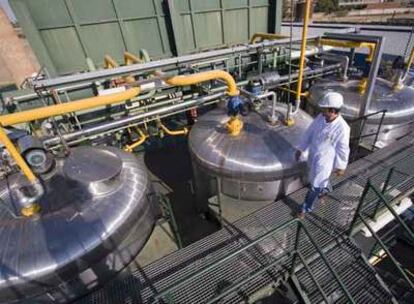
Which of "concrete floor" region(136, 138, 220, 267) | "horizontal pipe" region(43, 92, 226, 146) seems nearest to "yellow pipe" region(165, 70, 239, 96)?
"horizontal pipe" region(43, 92, 226, 146)

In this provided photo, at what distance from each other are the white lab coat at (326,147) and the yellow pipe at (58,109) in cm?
389

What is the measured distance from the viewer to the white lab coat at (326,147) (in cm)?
435

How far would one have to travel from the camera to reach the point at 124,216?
15.2 ft

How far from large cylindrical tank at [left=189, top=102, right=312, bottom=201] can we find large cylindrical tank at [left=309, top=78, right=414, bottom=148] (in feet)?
8.18

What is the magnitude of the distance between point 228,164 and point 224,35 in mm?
8295

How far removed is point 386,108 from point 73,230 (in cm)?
918

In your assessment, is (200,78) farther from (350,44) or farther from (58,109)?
(350,44)

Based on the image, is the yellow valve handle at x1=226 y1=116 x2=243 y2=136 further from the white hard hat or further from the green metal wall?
the green metal wall

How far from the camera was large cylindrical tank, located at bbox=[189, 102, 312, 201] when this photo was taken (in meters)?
5.33

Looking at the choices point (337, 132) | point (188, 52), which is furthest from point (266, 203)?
point (188, 52)

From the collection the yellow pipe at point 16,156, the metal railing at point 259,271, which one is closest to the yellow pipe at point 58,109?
the yellow pipe at point 16,156

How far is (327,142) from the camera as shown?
4465 mm

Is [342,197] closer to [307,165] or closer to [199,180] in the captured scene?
[307,165]

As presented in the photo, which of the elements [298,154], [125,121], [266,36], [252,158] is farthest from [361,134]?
[125,121]
